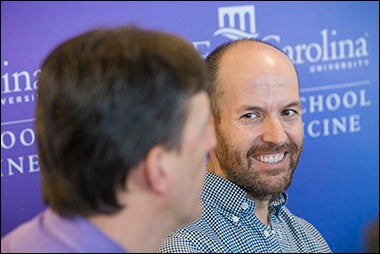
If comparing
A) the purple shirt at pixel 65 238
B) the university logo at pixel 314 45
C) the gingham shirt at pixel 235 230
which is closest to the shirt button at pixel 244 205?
the gingham shirt at pixel 235 230

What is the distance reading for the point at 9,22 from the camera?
2.53m

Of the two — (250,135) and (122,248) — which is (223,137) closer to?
(250,135)

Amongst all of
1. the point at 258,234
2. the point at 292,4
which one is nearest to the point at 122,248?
the point at 258,234

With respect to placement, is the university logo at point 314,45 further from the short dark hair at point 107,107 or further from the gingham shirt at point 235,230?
the short dark hair at point 107,107

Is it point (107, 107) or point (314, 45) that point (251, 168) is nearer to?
point (107, 107)

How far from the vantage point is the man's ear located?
0.98 m

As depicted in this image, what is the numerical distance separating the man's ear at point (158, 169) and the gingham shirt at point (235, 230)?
A: 21.7 inches

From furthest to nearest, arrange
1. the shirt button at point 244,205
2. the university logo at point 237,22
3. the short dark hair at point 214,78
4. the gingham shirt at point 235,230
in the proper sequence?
1. the university logo at point 237,22
2. the short dark hair at point 214,78
3. the shirt button at point 244,205
4. the gingham shirt at point 235,230

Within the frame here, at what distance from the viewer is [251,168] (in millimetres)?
1804

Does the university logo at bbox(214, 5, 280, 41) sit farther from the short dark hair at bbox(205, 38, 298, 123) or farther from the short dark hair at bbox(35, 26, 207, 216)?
the short dark hair at bbox(35, 26, 207, 216)

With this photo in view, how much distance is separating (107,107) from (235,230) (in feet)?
2.50

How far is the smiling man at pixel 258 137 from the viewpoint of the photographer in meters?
1.76

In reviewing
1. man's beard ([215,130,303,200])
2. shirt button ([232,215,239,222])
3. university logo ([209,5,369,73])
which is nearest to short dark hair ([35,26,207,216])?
shirt button ([232,215,239,222])

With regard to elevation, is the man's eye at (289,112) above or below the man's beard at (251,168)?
above
